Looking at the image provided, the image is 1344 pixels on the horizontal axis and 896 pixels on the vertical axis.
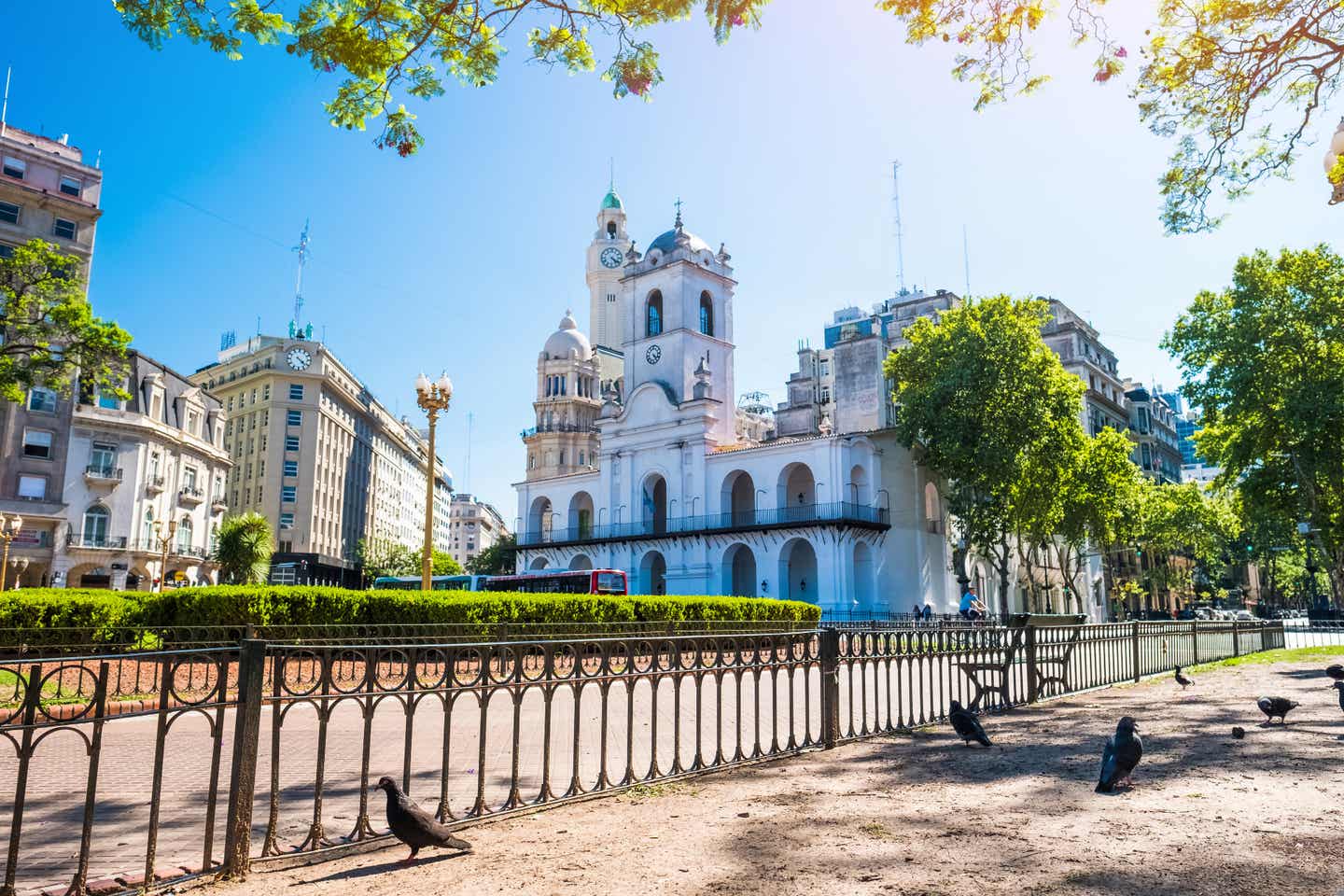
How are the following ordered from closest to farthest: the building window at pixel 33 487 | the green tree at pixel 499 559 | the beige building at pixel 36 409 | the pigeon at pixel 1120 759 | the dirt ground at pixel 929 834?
1. the dirt ground at pixel 929 834
2. the pigeon at pixel 1120 759
3. the beige building at pixel 36 409
4. the building window at pixel 33 487
5. the green tree at pixel 499 559

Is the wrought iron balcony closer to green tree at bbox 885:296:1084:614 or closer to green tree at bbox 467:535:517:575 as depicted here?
green tree at bbox 467:535:517:575

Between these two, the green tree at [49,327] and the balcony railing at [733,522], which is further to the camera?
the balcony railing at [733,522]

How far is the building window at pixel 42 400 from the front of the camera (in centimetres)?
4241

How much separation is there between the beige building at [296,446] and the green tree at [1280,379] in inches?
2332

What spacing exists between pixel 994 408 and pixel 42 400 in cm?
4551

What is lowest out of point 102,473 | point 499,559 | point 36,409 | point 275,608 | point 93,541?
point 275,608

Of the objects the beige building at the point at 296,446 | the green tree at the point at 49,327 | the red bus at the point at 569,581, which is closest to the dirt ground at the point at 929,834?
the green tree at the point at 49,327

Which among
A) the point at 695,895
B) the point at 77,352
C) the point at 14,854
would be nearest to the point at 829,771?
the point at 695,895

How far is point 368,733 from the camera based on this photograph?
175 inches

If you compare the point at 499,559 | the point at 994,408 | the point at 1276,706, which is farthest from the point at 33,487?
the point at 1276,706

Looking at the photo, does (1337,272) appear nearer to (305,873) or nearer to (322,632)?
(322,632)

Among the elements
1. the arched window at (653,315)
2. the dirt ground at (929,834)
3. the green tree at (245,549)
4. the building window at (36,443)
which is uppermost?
the arched window at (653,315)

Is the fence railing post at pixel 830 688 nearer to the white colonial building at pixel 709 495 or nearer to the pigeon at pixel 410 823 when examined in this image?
the pigeon at pixel 410 823

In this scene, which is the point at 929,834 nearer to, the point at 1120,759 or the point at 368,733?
the point at 1120,759
